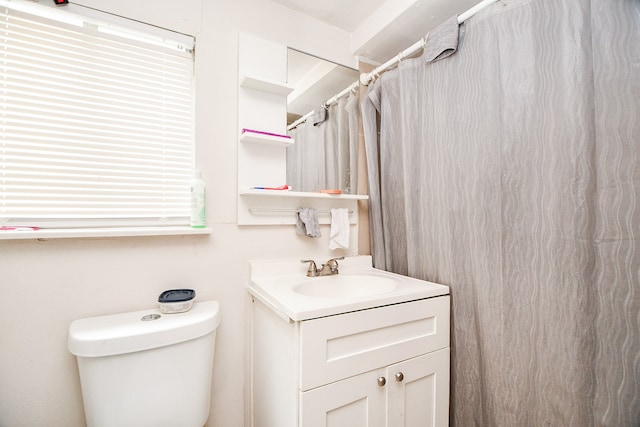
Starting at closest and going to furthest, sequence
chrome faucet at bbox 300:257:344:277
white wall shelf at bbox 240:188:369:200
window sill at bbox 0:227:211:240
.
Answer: window sill at bbox 0:227:211:240 → white wall shelf at bbox 240:188:369:200 → chrome faucet at bbox 300:257:344:277

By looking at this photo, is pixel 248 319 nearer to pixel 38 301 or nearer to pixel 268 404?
pixel 268 404

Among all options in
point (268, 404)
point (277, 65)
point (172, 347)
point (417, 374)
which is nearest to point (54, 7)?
point (277, 65)

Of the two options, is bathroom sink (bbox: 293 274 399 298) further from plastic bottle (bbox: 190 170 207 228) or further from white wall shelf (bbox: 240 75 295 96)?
white wall shelf (bbox: 240 75 295 96)

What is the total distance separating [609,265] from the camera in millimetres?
716

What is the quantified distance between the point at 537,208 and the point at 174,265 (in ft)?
4.23

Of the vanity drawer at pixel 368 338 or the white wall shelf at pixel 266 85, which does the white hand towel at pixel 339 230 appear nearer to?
the vanity drawer at pixel 368 338

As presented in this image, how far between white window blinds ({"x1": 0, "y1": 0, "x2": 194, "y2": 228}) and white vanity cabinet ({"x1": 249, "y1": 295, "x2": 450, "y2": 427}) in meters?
0.66

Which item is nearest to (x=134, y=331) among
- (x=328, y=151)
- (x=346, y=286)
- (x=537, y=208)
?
(x=346, y=286)

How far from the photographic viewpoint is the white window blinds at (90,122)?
884mm

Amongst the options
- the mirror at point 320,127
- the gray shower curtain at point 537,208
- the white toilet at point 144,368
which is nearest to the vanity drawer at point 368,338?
the gray shower curtain at point 537,208

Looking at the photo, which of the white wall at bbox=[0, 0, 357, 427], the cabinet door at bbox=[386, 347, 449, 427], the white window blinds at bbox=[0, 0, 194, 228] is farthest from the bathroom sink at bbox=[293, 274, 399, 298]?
the white window blinds at bbox=[0, 0, 194, 228]

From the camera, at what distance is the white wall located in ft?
2.82

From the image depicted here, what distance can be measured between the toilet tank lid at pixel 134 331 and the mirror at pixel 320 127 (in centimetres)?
70

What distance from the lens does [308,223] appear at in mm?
1284
